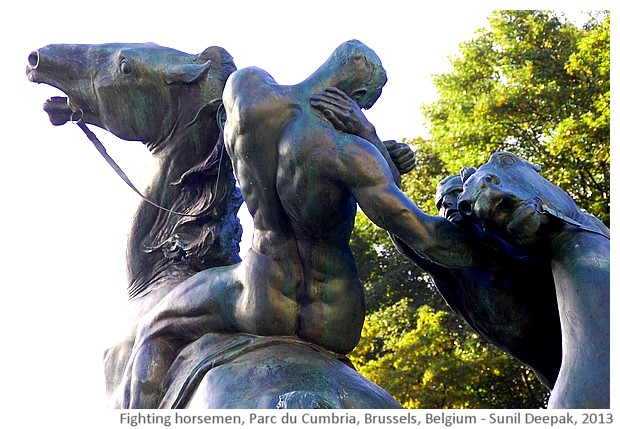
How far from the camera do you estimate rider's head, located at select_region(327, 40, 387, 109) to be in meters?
4.71

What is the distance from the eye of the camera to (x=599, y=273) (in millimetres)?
4051

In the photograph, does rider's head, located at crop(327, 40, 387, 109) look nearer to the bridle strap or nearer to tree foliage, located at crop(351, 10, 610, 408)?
the bridle strap

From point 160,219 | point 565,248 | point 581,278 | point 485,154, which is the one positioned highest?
point 485,154

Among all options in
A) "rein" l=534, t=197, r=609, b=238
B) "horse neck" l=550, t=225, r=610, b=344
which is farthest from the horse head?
"horse neck" l=550, t=225, r=610, b=344

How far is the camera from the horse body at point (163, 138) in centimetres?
523

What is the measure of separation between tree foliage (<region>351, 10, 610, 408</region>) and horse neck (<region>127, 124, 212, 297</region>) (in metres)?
10.3

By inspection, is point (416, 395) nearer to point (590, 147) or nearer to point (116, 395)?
point (590, 147)

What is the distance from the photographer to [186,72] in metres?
5.27

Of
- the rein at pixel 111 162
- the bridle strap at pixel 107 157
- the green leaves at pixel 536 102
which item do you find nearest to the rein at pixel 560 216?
the rein at pixel 111 162

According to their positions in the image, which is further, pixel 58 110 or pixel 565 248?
pixel 58 110

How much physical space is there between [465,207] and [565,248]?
40cm

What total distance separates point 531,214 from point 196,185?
171 cm

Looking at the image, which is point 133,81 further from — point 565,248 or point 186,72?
point 565,248

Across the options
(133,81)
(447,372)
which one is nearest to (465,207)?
(133,81)
